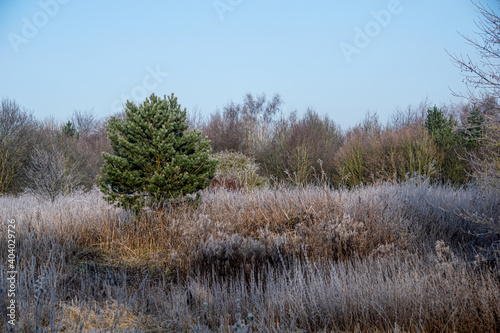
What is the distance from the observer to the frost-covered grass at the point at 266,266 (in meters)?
3.14

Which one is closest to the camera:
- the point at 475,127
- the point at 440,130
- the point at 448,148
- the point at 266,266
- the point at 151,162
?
the point at 266,266

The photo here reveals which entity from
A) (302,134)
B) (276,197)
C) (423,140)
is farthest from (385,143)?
(276,197)

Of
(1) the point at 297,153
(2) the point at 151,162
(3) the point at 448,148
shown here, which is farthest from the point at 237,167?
(2) the point at 151,162

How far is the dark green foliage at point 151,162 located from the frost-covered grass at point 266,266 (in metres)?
0.45

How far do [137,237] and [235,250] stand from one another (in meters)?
1.86

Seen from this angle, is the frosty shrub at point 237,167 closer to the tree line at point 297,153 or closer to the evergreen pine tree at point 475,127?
the tree line at point 297,153

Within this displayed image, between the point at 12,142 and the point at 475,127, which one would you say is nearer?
the point at 475,127

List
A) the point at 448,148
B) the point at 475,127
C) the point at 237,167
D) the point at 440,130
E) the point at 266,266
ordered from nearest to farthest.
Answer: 1. the point at 266,266
2. the point at 475,127
3. the point at 448,148
4. the point at 237,167
5. the point at 440,130

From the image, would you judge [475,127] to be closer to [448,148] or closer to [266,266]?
[266,266]

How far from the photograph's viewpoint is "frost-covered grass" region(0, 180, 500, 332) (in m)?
3.14

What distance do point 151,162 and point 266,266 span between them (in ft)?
9.59

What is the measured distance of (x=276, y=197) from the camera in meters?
7.25

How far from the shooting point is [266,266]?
5.14m

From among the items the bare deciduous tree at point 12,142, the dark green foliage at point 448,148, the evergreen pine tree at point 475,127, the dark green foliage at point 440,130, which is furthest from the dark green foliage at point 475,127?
the bare deciduous tree at point 12,142
